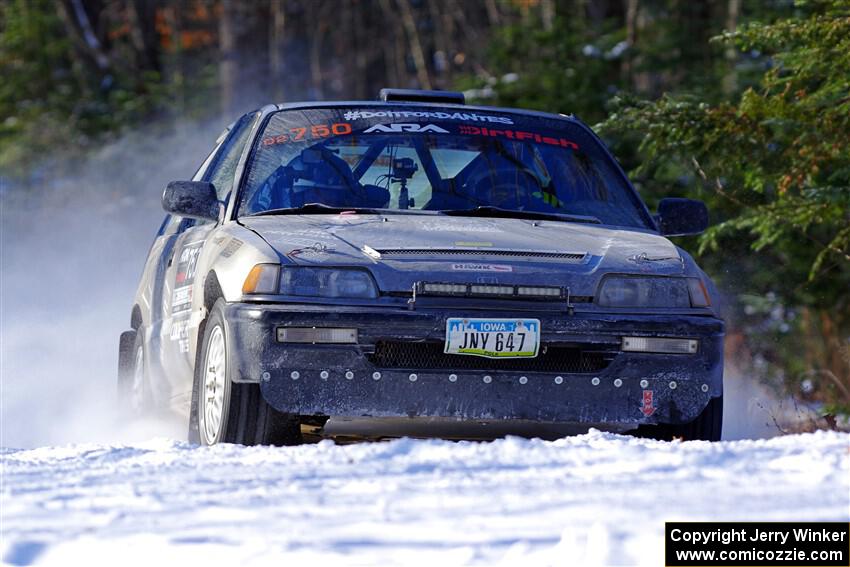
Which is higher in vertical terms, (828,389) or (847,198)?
(847,198)

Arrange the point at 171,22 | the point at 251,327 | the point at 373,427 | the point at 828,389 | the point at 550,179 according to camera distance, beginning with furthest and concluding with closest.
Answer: the point at 171,22
the point at 828,389
the point at 550,179
the point at 373,427
the point at 251,327

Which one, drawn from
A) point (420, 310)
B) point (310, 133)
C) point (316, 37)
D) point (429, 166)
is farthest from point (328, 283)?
point (316, 37)

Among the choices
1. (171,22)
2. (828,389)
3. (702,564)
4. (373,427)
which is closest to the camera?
(702,564)

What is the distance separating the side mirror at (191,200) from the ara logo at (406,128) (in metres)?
0.79

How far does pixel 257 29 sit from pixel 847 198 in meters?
25.9

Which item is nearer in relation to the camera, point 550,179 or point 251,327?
point 251,327

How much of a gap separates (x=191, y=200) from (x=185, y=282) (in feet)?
1.33

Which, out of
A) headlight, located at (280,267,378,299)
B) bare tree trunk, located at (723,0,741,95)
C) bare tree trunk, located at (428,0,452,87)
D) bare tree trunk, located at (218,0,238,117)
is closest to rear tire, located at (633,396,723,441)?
headlight, located at (280,267,378,299)

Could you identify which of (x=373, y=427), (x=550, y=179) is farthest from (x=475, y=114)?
(x=373, y=427)

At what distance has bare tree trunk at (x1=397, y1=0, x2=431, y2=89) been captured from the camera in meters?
27.3

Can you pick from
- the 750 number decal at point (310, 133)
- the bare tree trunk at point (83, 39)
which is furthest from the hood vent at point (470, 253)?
the bare tree trunk at point (83, 39)

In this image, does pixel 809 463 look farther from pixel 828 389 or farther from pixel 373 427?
pixel 828 389

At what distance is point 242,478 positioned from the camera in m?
4.73

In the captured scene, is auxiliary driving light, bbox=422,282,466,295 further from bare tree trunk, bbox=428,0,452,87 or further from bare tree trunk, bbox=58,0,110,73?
bare tree trunk, bbox=58,0,110,73
